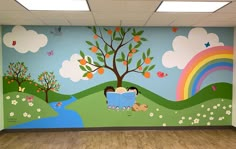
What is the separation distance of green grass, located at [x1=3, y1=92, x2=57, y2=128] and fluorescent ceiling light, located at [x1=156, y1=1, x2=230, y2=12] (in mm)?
3422

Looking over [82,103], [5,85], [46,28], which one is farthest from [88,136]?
[46,28]

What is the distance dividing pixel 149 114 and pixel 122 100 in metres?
0.72

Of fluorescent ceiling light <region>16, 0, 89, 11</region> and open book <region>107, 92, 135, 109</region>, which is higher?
fluorescent ceiling light <region>16, 0, 89, 11</region>

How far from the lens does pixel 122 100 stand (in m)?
5.46

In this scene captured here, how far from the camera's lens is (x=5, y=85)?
209 inches

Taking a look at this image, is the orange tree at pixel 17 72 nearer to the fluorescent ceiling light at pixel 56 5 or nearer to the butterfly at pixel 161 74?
the fluorescent ceiling light at pixel 56 5

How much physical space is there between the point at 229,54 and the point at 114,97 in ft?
9.70

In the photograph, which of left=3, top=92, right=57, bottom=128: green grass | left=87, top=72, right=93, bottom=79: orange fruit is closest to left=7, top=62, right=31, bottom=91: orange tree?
left=3, top=92, right=57, bottom=128: green grass

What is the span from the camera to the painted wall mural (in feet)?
17.5

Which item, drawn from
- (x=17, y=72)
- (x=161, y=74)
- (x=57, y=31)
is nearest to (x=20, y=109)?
(x=17, y=72)

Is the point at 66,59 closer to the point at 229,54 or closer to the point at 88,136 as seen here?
the point at 88,136

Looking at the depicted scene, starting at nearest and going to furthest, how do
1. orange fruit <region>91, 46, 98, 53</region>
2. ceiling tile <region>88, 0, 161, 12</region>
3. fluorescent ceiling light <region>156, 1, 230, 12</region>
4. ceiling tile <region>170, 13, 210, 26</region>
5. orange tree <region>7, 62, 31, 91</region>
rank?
ceiling tile <region>88, 0, 161, 12</region> → fluorescent ceiling light <region>156, 1, 230, 12</region> → ceiling tile <region>170, 13, 210, 26</region> → orange tree <region>7, 62, 31, 91</region> → orange fruit <region>91, 46, 98, 53</region>

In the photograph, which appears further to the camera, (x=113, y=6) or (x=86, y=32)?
(x=86, y=32)

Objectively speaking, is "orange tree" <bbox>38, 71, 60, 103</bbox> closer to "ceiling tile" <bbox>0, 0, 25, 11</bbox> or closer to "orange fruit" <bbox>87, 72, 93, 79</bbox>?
"orange fruit" <bbox>87, 72, 93, 79</bbox>
